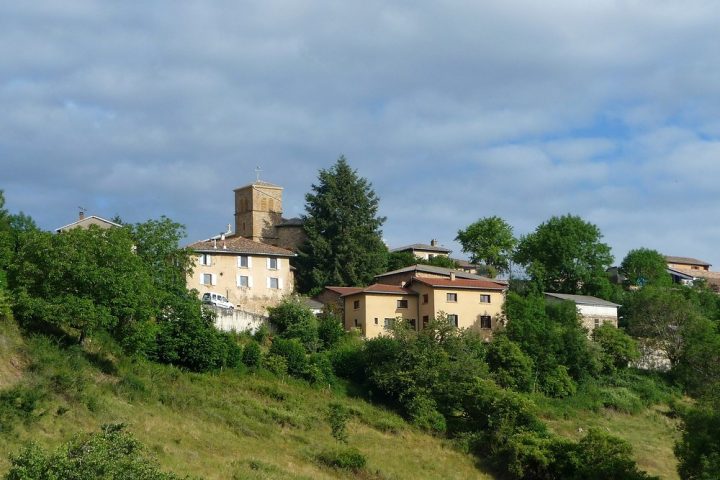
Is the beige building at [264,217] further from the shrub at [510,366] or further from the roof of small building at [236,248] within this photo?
the shrub at [510,366]

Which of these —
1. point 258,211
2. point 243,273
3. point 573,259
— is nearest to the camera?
point 243,273

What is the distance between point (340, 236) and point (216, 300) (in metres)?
13.8

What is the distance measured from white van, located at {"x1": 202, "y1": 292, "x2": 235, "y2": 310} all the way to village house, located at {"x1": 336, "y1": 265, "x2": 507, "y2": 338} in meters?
8.60

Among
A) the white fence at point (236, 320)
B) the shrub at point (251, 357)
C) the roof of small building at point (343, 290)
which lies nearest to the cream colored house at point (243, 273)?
the roof of small building at point (343, 290)

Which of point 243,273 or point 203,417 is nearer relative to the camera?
point 203,417

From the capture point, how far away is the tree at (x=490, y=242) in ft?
321

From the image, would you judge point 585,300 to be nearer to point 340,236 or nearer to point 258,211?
point 340,236

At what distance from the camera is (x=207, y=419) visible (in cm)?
4969

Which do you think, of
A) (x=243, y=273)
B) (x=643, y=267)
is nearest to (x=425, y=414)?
(x=243, y=273)

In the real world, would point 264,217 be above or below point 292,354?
above

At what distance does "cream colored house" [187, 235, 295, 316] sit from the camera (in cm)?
7356

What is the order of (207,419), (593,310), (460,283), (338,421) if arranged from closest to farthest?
(207,419) → (338,421) → (460,283) → (593,310)

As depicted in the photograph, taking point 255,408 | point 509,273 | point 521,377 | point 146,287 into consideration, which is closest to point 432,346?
point 521,377

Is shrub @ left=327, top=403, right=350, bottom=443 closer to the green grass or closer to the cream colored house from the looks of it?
the green grass
